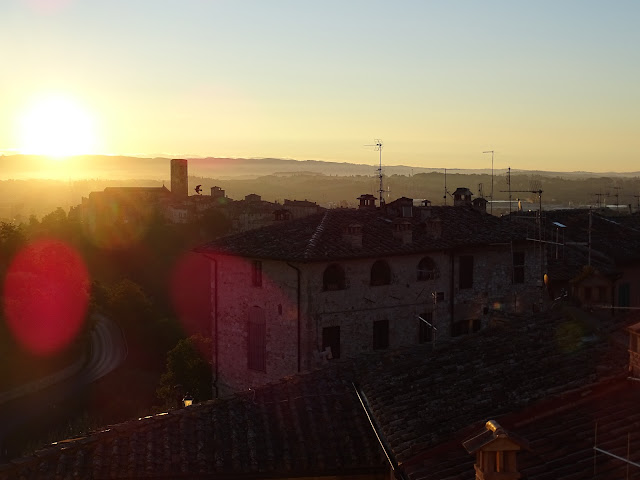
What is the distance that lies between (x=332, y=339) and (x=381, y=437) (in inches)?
529

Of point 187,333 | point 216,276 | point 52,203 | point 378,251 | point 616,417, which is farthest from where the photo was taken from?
point 52,203

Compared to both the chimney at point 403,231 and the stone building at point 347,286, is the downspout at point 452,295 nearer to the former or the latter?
the stone building at point 347,286

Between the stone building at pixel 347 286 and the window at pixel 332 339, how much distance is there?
30 millimetres

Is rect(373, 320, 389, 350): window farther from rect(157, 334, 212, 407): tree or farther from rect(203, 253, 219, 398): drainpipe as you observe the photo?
rect(157, 334, 212, 407): tree

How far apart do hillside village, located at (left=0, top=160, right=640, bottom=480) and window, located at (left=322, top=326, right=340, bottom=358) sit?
0.05m

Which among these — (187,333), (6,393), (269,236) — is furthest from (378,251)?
(187,333)

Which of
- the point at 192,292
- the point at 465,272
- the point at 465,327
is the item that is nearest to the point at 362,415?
the point at 465,327

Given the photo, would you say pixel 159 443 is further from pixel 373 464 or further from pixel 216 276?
pixel 216 276

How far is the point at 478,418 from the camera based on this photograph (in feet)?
33.2

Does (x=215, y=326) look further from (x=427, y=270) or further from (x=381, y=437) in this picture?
(x=381, y=437)

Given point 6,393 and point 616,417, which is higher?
point 616,417

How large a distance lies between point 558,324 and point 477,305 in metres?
15.5

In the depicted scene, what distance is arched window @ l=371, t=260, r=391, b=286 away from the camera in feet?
83.8

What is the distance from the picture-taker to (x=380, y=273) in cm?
2570
